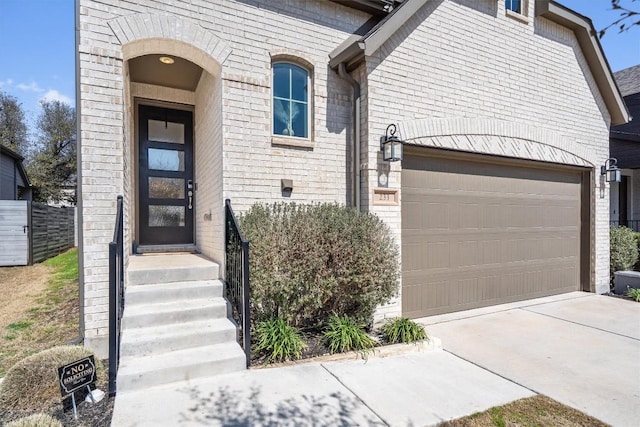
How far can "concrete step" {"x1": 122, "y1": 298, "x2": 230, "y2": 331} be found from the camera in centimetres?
371

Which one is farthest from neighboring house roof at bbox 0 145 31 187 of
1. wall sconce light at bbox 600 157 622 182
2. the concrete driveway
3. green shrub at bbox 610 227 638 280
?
green shrub at bbox 610 227 638 280

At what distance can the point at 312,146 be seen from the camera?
507 centimetres

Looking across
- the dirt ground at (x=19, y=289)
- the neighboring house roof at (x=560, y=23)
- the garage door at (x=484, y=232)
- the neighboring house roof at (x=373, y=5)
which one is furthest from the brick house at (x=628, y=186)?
the dirt ground at (x=19, y=289)

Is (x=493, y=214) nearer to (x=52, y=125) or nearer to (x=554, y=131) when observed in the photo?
(x=554, y=131)

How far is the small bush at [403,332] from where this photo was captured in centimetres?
432

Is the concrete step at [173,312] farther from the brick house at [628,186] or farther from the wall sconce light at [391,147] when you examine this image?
the brick house at [628,186]

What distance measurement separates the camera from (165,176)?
616 centimetres

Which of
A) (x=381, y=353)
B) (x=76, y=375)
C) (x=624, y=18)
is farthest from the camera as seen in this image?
(x=381, y=353)

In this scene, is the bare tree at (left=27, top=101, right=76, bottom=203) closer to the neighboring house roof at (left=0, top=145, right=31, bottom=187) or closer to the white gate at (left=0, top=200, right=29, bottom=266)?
the neighboring house roof at (left=0, top=145, right=31, bottom=187)


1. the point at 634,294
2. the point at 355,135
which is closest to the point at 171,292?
the point at 355,135

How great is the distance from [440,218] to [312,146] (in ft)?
7.71

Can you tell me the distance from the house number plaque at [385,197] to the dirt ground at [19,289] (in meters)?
5.41

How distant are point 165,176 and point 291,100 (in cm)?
260

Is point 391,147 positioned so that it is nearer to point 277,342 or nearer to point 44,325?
point 277,342
